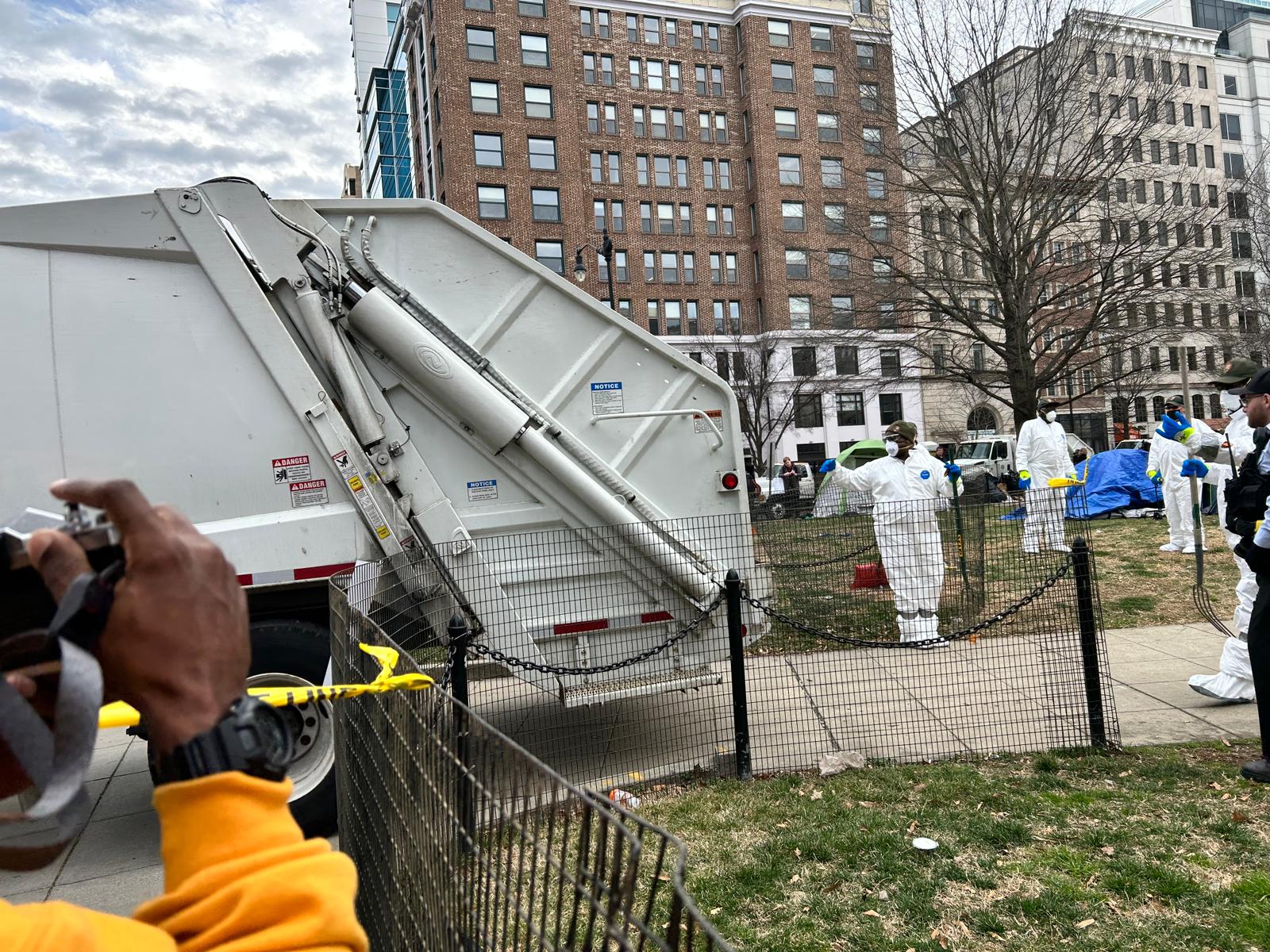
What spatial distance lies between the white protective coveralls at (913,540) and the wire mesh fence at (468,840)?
590 cm

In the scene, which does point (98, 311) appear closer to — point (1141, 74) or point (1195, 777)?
point (1195, 777)

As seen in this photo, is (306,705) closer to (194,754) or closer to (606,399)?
(606,399)

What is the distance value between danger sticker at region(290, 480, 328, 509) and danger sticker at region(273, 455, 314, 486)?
0.03m

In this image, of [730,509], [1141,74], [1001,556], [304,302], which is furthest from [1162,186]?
[304,302]

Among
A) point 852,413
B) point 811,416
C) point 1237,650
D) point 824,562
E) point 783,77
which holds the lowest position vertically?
point 1237,650

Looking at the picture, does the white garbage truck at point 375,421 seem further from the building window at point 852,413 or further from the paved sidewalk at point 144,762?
the building window at point 852,413

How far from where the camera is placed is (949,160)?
2095cm

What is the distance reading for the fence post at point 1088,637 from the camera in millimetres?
5324

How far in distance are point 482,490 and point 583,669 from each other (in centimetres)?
128

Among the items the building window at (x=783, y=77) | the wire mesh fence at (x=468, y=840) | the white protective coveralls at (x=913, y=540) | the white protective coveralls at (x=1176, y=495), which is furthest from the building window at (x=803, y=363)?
the wire mesh fence at (x=468, y=840)

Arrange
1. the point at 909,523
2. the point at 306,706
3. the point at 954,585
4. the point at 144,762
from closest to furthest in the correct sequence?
the point at 306,706 → the point at 144,762 → the point at 909,523 → the point at 954,585

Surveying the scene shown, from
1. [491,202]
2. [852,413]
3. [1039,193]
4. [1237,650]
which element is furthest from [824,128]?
[1237,650]

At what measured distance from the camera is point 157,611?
0.99 metres

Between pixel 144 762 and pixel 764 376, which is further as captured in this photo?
pixel 764 376
